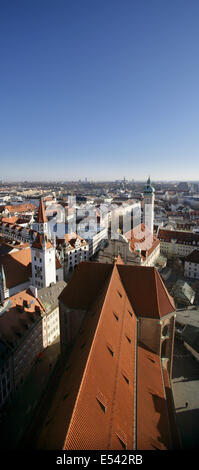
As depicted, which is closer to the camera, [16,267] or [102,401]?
[102,401]

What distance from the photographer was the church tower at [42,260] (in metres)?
41.2

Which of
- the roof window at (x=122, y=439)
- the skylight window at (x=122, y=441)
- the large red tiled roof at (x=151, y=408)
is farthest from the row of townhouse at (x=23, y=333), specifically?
the skylight window at (x=122, y=441)

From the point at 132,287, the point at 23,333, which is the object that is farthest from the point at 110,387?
the point at 23,333

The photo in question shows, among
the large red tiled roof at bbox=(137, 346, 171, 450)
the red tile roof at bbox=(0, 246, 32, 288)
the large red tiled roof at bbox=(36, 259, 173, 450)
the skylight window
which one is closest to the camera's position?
the large red tiled roof at bbox=(36, 259, 173, 450)

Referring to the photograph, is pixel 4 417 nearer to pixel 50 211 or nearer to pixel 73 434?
pixel 73 434

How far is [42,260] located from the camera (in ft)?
137

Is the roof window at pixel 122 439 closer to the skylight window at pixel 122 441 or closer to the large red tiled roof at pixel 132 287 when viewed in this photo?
the skylight window at pixel 122 441

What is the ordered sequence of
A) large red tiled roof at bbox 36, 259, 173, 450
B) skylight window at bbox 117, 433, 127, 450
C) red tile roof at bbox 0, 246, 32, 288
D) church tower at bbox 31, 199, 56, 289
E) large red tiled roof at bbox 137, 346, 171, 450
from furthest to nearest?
red tile roof at bbox 0, 246, 32, 288
church tower at bbox 31, 199, 56, 289
large red tiled roof at bbox 137, 346, 171, 450
skylight window at bbox 117, 433, 127, 450
large red tiled roof at bbox 36, 259, 173, 450

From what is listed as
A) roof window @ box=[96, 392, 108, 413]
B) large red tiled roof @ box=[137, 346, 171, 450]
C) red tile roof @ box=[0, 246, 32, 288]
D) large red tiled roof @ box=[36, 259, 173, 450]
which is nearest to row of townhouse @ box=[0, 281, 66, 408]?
red tile roof @ box=[0, 246, 32, 288]

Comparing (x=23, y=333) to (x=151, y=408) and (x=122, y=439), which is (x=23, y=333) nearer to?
(x=151, y=408)

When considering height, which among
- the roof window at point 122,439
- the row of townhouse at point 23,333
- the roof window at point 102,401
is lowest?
the row of townhouse at point 23,333

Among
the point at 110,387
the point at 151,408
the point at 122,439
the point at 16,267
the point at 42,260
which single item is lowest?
the point at 151,408

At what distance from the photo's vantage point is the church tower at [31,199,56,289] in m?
41.2

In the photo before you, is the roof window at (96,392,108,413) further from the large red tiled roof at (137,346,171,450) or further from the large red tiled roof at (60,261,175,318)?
the large red tiled roof at (60,261,175,318)
